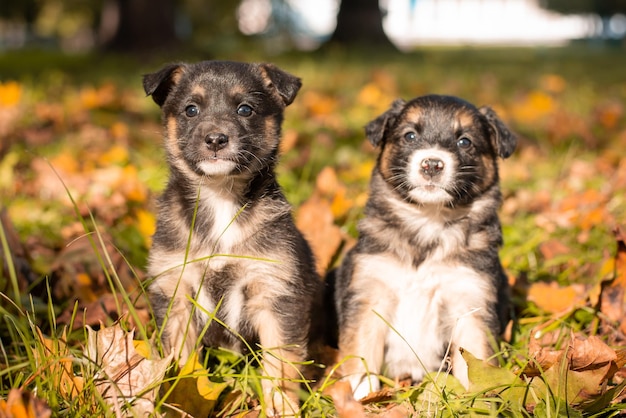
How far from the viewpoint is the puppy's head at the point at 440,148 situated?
414 cm

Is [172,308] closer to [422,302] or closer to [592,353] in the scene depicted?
[422,302]

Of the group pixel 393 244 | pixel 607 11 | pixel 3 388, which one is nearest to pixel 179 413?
pixel 3 388

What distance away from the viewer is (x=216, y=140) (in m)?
3.71

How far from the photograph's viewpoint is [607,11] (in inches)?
2470

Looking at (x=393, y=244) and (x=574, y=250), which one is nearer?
(x=393, y=244)

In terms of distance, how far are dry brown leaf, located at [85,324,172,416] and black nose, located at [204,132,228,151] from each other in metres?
1.12

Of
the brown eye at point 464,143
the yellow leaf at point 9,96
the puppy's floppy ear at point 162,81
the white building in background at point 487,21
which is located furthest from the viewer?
the white building in background at point 487,21

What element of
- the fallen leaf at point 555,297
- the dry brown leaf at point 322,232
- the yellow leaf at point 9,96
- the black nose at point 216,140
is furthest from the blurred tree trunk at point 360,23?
the black nose at point 216,140

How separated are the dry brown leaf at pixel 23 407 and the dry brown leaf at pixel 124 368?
0.41m

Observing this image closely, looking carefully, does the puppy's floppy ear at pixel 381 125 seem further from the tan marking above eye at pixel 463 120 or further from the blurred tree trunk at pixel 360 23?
the blurred tree trunk at pixel 360 23

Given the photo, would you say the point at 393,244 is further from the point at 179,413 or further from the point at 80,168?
the point at 80,168

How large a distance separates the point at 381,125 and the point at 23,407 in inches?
117

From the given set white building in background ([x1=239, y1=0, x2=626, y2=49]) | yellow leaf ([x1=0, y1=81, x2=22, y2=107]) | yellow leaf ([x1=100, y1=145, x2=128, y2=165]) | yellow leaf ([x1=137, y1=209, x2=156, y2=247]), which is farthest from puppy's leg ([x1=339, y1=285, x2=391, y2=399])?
white building in background ([x1=239, y1=0, x2=626, y2=49])

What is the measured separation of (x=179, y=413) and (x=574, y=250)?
151 inches
